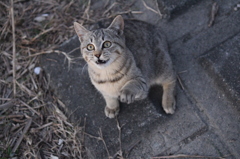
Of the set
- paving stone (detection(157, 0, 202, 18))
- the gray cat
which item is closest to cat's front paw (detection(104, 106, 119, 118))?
the gray cat

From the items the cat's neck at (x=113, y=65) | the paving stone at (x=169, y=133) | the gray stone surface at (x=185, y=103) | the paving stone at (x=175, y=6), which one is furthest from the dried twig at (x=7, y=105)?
the paving stone at (x=175, y=6)

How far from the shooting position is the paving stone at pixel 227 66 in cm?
295

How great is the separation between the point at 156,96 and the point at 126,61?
0.87 metres

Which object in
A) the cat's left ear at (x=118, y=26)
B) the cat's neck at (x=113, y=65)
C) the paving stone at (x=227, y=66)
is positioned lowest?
the paving stone at (x=227, y=66)

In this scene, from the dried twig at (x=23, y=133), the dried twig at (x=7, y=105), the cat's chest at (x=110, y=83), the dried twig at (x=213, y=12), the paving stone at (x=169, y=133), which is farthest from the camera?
the dried twig at (x=213, y=12)

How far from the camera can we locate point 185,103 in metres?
3.21

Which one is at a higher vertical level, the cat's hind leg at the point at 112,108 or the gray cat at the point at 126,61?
the gray cat at the point at 126,61

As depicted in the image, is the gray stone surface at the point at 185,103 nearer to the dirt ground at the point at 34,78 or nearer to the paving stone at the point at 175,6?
the paving stone at the point at 175,6

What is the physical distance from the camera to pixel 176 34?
3.67 m

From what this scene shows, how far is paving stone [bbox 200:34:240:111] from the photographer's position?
2947 mm

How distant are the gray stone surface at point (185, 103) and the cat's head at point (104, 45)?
0.76m

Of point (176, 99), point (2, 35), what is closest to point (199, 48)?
point (176, 99)

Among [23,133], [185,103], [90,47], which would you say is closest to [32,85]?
[23,133]

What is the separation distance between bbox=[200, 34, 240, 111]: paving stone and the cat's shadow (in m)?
0.69
